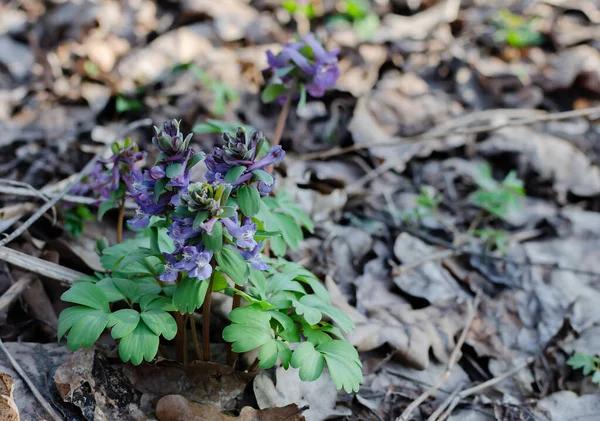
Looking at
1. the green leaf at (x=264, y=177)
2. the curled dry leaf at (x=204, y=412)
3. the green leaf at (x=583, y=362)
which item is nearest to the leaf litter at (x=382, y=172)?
the curled dry leaf at (x=204, y=412)

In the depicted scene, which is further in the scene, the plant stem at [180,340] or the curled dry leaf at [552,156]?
the curled dry leaf at [552,156]

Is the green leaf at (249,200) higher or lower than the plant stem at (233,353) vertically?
higher

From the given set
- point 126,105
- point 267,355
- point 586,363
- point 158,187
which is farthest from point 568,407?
point 126,105

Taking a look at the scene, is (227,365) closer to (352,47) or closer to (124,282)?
(124,282)

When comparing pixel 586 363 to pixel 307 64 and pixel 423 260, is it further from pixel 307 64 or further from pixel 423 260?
pixel 307 64

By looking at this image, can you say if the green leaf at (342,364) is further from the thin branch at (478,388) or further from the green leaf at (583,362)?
the green leaf at (583,362)

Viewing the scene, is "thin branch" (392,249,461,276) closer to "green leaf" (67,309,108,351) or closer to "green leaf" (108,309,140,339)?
"green leaf" (108,309,140,339)

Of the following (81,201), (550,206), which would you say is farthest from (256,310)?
(550,206)
